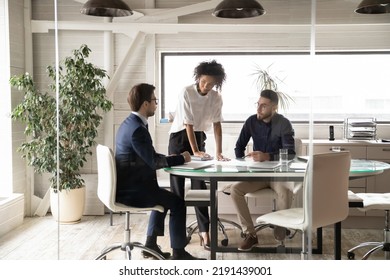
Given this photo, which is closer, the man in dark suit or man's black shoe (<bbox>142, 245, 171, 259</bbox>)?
the man in dark suit

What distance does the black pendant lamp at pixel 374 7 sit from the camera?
2.96 m

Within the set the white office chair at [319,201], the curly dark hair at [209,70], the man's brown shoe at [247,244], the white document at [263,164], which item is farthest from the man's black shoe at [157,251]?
the curly dark hair at [209,70]

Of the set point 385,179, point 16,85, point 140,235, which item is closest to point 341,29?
point 385,179

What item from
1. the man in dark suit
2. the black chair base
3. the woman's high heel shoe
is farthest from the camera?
the black chair base

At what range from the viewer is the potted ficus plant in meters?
3.00

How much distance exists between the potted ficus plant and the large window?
0.54 meters

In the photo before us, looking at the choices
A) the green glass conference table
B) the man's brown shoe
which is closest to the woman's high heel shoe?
the green glass conference table

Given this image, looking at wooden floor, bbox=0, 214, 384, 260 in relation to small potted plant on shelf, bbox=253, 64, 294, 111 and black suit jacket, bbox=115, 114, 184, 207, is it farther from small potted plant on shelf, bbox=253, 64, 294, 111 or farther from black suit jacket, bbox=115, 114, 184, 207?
small potted plant on shelf, bbox=253, 64, 294, 111

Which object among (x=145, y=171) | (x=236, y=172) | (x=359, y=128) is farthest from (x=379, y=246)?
(x=145, y=171)

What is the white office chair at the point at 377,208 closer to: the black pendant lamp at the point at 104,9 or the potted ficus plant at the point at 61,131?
the potted ficus plant at the point at 61,131

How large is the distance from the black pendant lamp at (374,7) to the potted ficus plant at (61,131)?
1675mm

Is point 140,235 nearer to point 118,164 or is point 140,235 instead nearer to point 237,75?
point 118,164

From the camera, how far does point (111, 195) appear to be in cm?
302

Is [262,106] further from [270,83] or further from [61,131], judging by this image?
[61,131]
